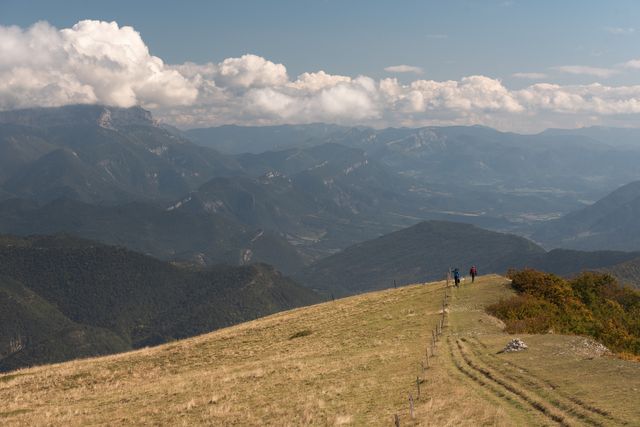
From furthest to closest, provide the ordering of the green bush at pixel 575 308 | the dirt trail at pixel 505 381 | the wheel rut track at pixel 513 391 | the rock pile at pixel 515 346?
the green bush at pixel 575 308
the rock pile at pixel 515 346
the dirt trail at pixel 505 381
the wheel rut track at pixel 513 391

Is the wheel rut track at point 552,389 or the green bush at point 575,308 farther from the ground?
the wheel rut track at point 552,389

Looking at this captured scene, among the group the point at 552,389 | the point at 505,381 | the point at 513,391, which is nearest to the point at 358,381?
the point at 505,381

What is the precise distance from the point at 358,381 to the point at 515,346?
12210 millimetres

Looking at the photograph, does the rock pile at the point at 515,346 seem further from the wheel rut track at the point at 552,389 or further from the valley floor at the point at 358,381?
the wheel rut track at the point at 552,389

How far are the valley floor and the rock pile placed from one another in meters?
0.77

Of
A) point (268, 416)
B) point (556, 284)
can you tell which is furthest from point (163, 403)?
point (556, 284)

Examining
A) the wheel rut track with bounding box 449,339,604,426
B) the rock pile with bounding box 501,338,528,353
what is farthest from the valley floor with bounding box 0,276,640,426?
the rock pile with bounding box 501,338,528,353

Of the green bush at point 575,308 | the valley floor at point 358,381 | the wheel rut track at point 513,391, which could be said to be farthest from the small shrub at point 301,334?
the wheel rut track at point 513,391

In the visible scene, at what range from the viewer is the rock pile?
132ft

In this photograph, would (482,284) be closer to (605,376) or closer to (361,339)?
(361,339)

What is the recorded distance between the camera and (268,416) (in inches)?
1305

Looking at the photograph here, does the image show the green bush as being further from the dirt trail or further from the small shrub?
the small shrub

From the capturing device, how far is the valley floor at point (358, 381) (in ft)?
95.9

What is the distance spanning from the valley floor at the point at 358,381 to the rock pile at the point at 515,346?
0.77 m
